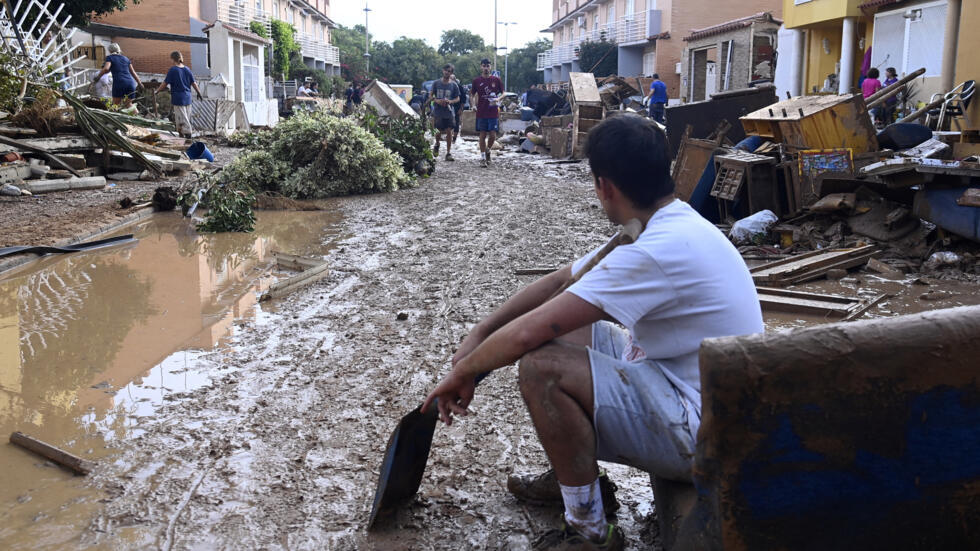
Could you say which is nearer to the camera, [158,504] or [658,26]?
[158,504]

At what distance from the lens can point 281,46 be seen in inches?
1673

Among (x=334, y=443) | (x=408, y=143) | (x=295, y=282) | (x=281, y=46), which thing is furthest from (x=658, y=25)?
(x=334, y=443)

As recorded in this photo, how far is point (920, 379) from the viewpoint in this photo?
5.98 ft

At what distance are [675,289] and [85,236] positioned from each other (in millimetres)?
7281

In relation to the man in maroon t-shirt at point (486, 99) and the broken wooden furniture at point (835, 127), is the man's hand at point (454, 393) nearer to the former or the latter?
the broken wooden furniture at point (835, 127)

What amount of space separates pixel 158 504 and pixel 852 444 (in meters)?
2.32

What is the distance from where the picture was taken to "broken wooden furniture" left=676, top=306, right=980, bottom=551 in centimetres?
180

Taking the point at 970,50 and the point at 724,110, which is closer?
the point at 724,110

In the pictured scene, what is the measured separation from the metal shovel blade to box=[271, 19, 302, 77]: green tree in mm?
41436

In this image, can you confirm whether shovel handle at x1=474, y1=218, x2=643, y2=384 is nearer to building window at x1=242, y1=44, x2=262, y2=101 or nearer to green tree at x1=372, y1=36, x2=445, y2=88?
building window at x1=242, y1=44, x2=262, y2=101

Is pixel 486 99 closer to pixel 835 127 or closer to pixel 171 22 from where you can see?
pixel 835 127

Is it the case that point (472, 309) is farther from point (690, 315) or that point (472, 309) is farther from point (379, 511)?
point (690, 315)

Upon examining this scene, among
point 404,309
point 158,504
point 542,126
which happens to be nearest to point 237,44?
point 542,126

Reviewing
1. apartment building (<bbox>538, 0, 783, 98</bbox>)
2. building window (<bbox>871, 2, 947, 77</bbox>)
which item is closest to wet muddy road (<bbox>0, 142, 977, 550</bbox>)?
building window (<bbox>871, 2, 947, 77</bbox>)
